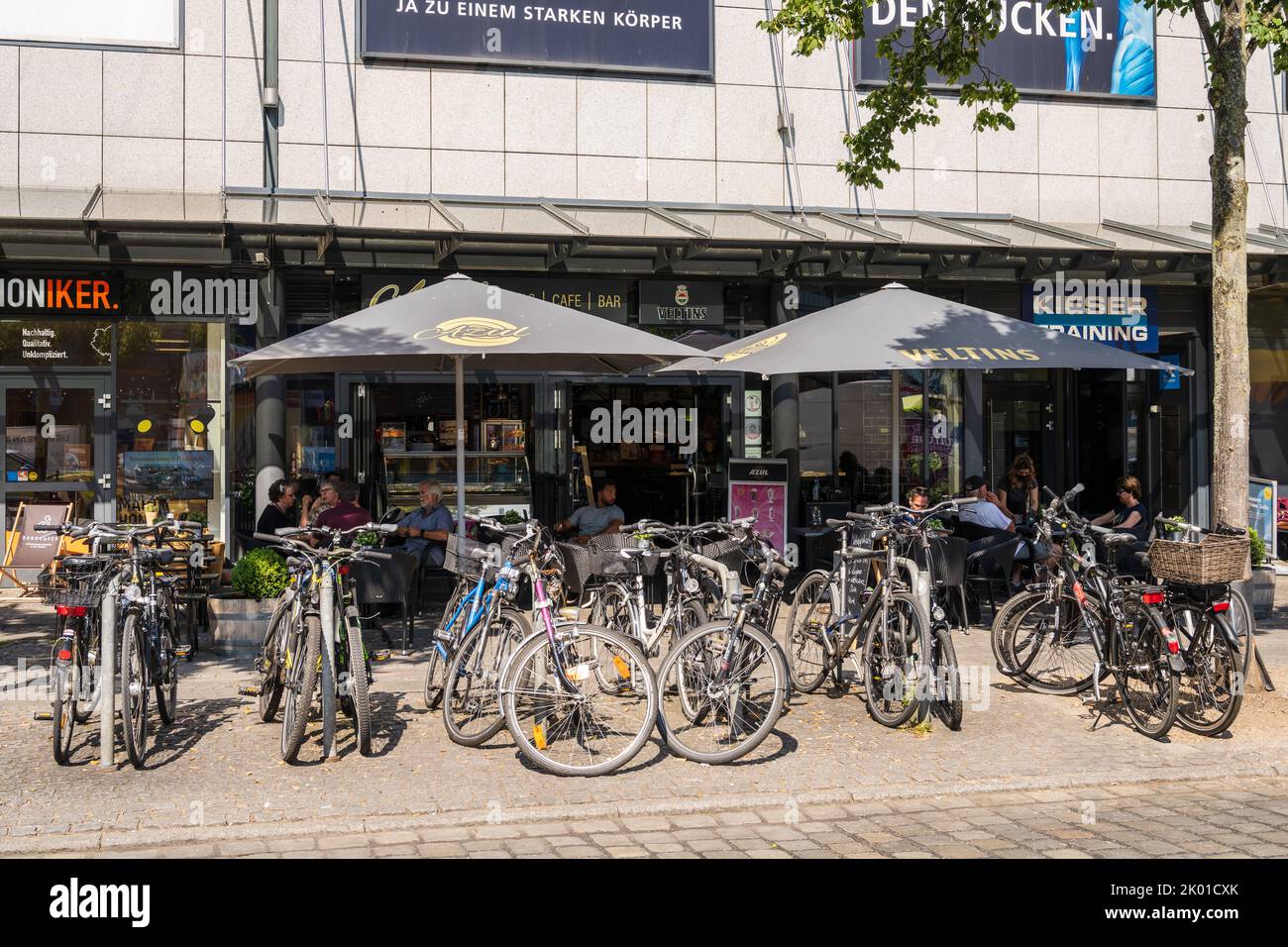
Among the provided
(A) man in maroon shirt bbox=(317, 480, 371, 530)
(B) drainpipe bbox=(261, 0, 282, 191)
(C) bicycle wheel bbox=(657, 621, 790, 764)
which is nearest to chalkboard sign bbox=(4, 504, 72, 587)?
(A) man in maroon shirt bbox=(317, 480, 371, 530)

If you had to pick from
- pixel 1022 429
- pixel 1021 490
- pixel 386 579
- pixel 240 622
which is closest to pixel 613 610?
pixel 386 579

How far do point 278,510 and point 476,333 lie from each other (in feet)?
12.5

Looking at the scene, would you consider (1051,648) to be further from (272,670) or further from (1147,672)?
(272,670)

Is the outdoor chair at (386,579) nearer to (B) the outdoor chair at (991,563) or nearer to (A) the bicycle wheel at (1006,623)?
(A) the bicycle wheel at (1006,623)

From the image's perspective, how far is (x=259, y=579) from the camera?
997 cm

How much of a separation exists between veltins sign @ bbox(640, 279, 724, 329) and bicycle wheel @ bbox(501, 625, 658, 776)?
28.4 ft

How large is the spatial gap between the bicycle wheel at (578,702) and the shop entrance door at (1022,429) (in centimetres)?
1061

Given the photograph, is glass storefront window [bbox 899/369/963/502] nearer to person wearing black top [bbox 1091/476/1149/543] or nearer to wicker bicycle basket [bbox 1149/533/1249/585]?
person wearing black top [bbox 1091/476/1149/543]

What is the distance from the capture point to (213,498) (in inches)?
553

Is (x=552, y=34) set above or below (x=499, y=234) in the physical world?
above

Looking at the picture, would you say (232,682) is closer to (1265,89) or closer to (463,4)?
(463,4)

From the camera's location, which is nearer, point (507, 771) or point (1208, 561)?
point (507, 771)

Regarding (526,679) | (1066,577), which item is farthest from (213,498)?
(1066,577)
